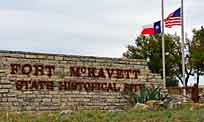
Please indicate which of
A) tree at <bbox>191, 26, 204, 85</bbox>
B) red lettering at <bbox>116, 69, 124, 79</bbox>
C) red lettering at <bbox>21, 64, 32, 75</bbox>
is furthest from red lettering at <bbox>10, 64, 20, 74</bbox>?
tree at <bbox>191, 26, 204, 85</bbox>

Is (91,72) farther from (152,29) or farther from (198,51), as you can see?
(198,51)

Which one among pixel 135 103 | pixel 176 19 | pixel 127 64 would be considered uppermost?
pixel 176 19

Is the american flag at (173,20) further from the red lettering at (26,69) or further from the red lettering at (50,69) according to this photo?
the red lettering at (26,69)

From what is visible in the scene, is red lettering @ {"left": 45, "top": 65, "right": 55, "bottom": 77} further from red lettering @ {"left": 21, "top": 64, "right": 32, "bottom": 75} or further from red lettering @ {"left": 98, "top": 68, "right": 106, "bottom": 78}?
red lettering @ {"left": 98, "top": 68, "right": 106, "bottom": 78}

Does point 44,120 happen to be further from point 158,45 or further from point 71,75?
point 158,45

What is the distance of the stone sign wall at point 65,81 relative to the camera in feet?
75.6

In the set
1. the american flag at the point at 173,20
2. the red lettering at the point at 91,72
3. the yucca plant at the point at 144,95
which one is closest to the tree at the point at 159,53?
the american flag at the point at 173,20

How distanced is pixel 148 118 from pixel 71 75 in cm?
918

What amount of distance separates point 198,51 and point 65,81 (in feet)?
112

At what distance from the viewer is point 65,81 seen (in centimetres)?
2464

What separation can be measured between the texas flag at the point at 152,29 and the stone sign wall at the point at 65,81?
8075 millimetres

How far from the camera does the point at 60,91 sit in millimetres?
24469

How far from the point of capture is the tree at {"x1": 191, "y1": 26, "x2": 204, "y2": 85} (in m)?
56.5

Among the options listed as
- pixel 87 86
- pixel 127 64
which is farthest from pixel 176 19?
pixel 87 86
